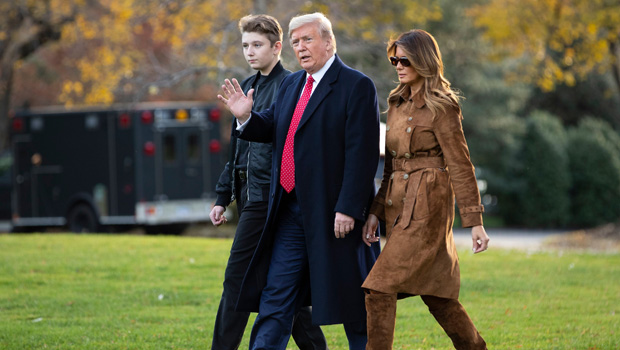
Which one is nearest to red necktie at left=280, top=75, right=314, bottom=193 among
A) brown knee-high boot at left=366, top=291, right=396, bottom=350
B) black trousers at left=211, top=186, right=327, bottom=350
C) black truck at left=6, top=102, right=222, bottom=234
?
black trousers at left=211, top=186, right=327, bottom=350

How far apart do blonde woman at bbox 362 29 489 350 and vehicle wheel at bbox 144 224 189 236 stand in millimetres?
13759

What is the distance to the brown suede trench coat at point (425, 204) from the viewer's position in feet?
14.3

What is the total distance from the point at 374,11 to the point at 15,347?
47.9 feet

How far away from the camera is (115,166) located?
16.9 m

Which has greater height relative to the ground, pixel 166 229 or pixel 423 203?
pixel 423 203

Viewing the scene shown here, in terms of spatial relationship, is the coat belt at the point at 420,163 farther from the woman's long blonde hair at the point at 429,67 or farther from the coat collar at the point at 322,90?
the coat collar at the point at 322,90

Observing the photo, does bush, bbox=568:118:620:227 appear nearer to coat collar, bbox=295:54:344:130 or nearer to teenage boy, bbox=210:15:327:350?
teenage boy, bbox=210:15:327:350

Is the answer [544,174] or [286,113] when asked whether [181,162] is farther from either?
[286,113]

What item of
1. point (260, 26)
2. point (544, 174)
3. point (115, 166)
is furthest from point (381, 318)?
point (544, 174)

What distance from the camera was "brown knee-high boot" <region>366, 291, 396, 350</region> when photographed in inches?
172

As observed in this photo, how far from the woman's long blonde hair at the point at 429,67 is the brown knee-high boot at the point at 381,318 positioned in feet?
3.15

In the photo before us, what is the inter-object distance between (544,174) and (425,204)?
67.7 feet

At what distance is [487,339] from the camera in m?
6.20

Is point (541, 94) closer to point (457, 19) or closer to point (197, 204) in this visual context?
point (457, 19)
